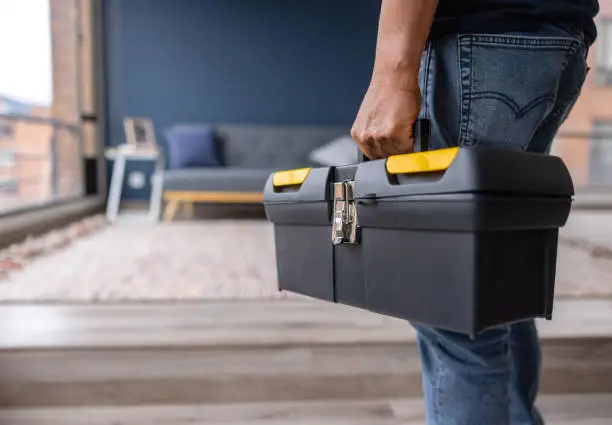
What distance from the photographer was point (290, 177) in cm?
74

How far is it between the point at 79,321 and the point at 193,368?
368 mm

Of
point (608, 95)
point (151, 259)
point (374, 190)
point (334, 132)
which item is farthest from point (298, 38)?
point (374, 190)

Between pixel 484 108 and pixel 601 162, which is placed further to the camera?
pixel 601 162

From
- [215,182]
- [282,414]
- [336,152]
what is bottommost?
[282,414]

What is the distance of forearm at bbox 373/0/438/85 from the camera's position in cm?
54

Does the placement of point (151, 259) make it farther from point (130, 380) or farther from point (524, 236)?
point (524, 236)

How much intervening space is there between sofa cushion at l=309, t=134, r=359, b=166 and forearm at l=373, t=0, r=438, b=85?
357 centimetres

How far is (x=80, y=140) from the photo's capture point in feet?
13.6

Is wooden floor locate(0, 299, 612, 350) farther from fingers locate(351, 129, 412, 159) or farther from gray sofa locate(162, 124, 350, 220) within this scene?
gray sofa locate(162, 124, 350, 220)

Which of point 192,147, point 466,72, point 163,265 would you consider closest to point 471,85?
point 466,72

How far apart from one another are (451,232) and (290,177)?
280 mm

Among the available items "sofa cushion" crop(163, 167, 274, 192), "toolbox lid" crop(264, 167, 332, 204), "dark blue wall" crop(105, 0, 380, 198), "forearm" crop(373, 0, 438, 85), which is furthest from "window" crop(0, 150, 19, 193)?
"forearm" crop(373, 0, 438, 85)

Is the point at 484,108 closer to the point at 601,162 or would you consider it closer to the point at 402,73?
the point at 402,73

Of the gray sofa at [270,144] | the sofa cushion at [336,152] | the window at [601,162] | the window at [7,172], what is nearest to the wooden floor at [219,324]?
the window at [7,172]
